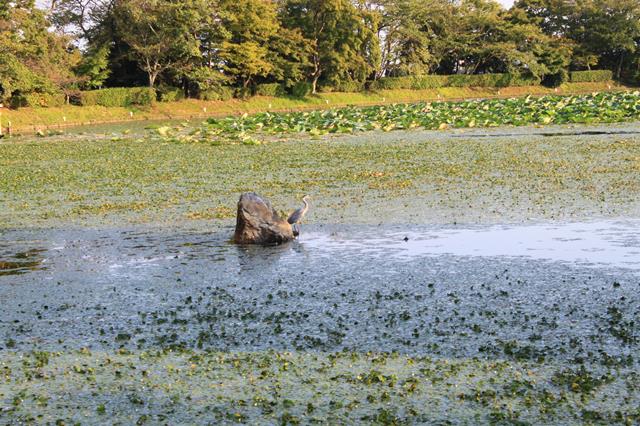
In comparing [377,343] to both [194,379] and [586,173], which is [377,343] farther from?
[586,173]

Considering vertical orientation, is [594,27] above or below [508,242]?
above

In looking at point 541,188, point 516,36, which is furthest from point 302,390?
point 516,36

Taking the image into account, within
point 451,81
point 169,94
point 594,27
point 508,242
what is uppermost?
point 594,27

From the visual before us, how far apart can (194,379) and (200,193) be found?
10.2m

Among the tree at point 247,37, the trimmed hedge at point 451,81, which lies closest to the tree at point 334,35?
the trimmed hedge at point 451,81

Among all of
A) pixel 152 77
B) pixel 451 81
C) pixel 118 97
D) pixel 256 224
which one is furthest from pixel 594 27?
pixel 256 224

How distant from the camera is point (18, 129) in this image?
40969 millimetres

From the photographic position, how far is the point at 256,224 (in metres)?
11.3

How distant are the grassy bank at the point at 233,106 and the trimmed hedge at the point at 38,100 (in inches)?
18.0

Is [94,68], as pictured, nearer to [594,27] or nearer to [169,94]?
[169,94]

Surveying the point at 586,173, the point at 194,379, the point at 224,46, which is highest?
the point at 224,46

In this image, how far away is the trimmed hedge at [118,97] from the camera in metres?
47.7

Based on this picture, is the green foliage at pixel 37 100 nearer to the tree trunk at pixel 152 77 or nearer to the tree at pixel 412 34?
the tree trunk at pixel 152 77

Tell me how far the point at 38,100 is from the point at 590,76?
45.4 m
